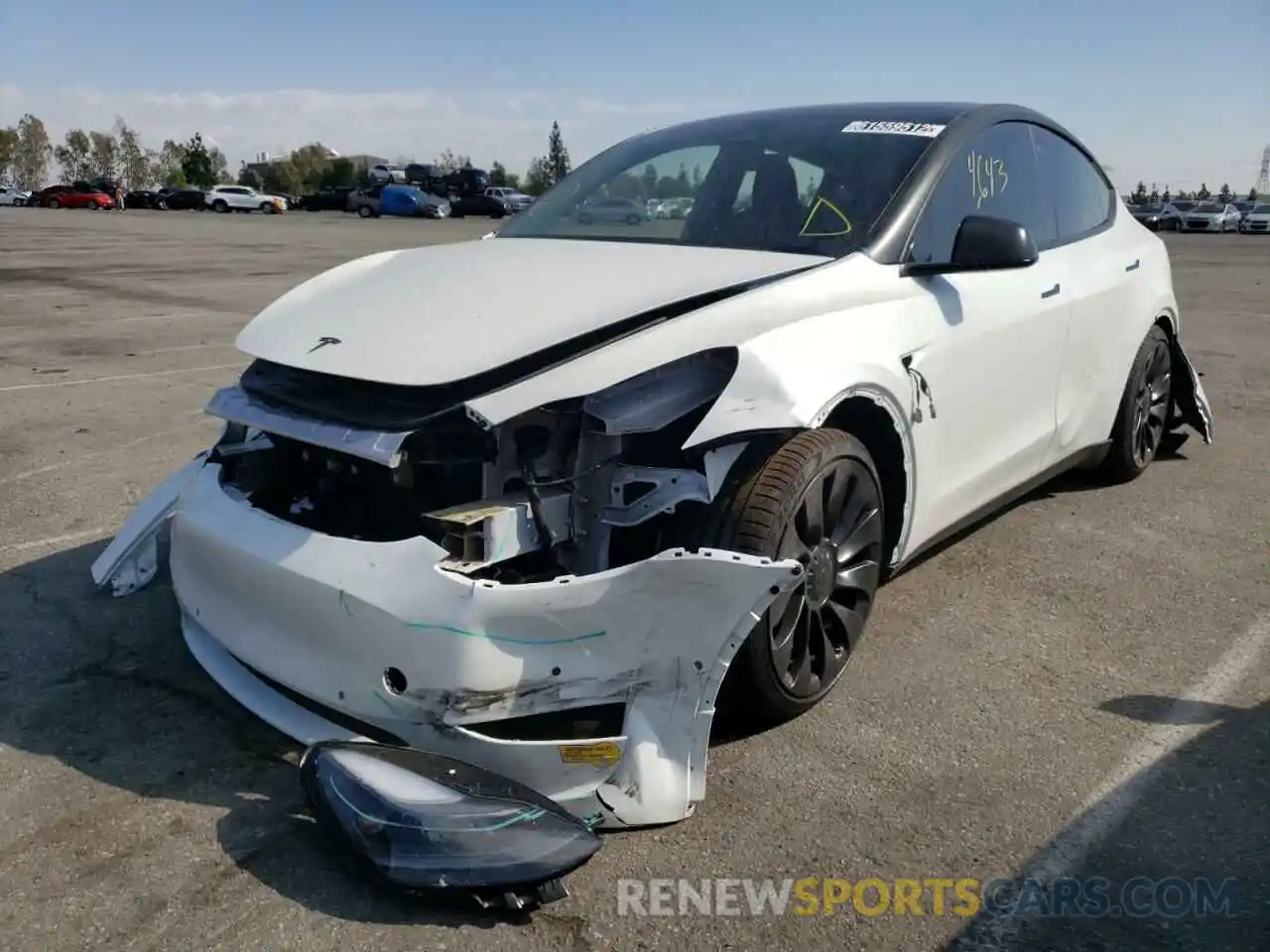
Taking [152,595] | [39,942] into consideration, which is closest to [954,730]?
[39,942]

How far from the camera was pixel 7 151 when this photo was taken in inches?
3814

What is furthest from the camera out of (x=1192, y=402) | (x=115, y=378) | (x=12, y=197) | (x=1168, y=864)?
(x=12, y=197)

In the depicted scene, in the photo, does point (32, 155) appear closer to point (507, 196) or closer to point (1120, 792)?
point (507, 196)

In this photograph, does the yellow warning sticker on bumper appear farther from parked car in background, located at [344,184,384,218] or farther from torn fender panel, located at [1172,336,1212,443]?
parked car in background, located at [344,184,384,218]

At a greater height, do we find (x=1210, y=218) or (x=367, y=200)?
(x=367, y=200)

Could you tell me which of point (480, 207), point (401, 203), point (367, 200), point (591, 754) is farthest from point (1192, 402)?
point (367, 200)

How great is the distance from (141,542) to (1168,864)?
3.14 m

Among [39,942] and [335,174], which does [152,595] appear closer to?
[39,942]

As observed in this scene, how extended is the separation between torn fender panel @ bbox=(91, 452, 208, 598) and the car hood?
0.59 metres

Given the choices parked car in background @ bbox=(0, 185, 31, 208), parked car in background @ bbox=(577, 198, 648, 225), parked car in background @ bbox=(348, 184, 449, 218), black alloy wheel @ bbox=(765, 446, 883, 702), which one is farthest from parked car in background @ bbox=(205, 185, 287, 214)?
black alloy wheel @ bbox=(765, 446, 883, 702)

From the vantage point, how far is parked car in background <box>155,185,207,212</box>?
5931 centimetres

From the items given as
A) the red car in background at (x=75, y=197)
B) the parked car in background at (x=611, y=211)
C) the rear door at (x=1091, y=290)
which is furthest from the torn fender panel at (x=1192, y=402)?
the red car in background at (x=75, y=197)

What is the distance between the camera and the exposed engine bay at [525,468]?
8.65 ft

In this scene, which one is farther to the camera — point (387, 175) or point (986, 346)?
point (387, 175)
